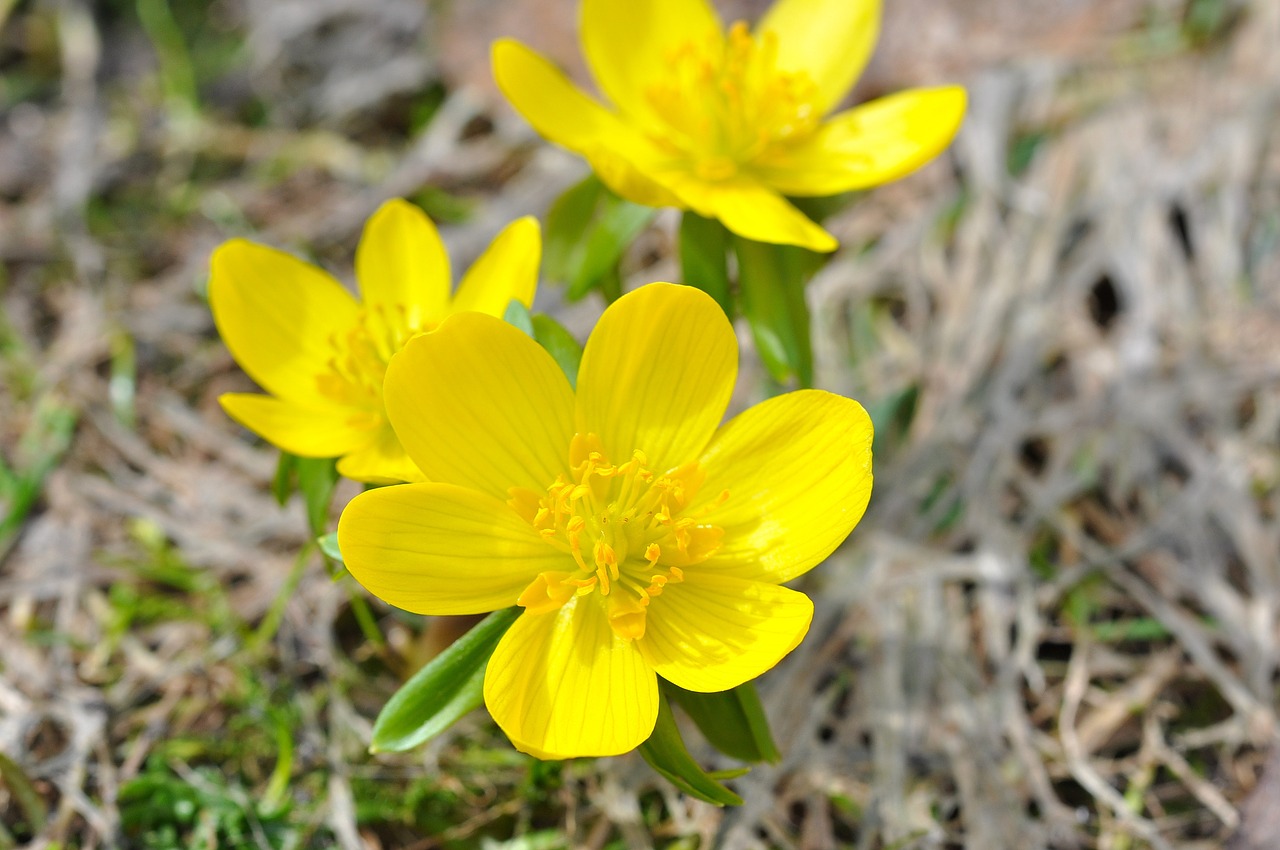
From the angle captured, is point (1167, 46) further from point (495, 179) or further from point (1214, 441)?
point (495, 179)

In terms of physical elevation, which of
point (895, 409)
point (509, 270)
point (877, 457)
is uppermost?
point (509, 270)

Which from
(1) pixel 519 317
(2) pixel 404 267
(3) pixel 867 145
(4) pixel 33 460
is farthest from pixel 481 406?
(4) pixel 33 460

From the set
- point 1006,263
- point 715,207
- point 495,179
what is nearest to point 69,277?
point 495,179

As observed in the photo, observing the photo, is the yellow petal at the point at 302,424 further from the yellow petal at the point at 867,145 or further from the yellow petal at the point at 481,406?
the yellow petal at the point at 867,145

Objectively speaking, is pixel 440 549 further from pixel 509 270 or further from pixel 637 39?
pixel 637 39

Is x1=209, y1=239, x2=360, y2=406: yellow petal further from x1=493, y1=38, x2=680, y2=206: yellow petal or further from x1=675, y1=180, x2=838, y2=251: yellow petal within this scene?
x1=675, y1=180, x2=838, y2=251: yellow petal

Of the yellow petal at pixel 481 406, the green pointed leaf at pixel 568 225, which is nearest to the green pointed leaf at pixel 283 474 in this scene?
the yellow petal at pixel 481 406
